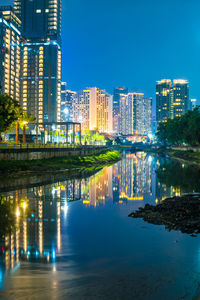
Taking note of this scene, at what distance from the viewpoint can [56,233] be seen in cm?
1645

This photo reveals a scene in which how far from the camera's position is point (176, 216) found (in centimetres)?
1823

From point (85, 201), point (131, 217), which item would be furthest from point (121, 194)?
point (131, 217)

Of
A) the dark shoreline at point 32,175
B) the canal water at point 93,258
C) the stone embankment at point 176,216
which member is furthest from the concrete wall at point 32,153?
the stone embankment at point 176,216

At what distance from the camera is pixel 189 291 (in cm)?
987

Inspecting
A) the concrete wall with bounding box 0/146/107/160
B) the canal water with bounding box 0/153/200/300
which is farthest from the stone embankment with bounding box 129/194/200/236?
the concrete wall with bounding box 0/146/107/160

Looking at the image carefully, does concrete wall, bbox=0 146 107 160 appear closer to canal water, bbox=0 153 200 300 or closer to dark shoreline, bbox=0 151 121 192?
dark shoreline, bbox=0 151 121 192

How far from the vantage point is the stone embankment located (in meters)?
17.0

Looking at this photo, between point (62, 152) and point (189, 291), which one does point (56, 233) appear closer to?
point (189, 291)

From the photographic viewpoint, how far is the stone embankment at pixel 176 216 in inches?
667

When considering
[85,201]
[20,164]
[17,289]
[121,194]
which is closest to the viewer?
[17,289]

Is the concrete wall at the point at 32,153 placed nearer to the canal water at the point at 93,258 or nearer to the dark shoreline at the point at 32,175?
the dark shoreline at the point at 32,175

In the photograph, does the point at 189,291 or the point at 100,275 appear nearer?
the point at 189,291

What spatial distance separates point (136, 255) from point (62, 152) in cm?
5980

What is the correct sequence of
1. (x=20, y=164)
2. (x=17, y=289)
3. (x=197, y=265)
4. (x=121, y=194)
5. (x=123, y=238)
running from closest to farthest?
1. (x=17, y=289)
2. (x=197, y=265)
3. (x=123, y=238)
4. (x=121, y=194)
5. (x=20, y=164)
